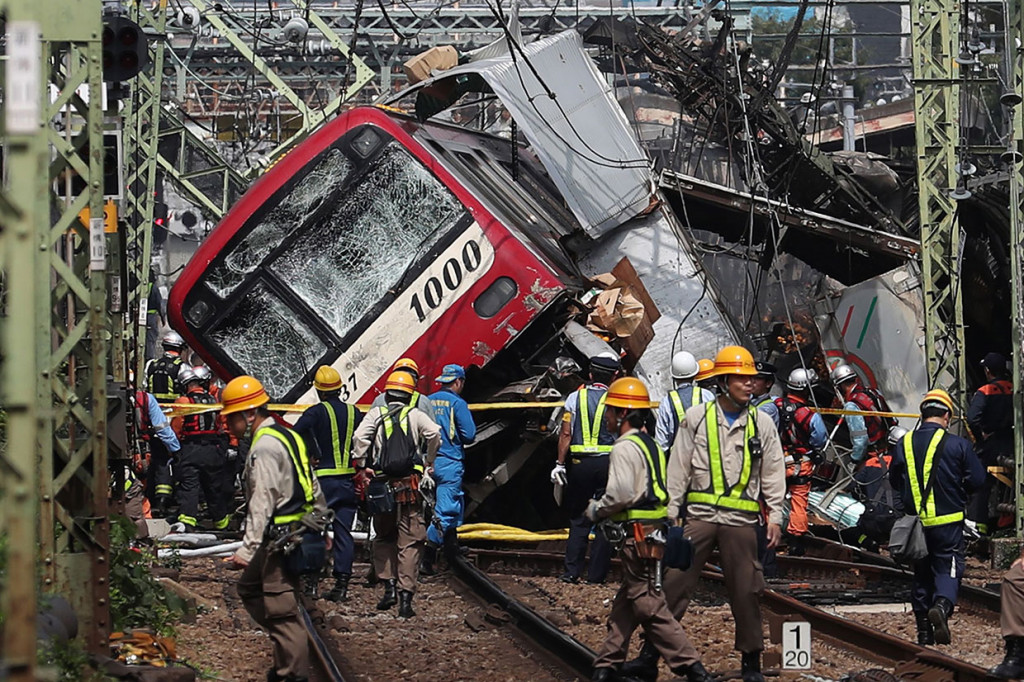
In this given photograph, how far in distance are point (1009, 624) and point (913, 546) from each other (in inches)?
45.8

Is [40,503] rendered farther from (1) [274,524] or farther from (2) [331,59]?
(2) [331,59]

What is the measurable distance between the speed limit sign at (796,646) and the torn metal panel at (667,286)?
7270mm

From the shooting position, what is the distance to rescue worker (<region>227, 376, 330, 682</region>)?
756 centimetres

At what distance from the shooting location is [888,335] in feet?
60.1

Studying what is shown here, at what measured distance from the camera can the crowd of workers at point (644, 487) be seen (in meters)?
7.73

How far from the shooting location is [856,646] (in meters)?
9.42

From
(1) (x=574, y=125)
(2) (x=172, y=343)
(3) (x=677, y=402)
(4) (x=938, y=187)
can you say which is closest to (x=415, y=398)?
(3) (x=677, y=402)

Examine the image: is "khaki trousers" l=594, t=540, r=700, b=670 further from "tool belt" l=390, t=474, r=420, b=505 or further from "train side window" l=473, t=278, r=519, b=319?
"train side window" l=473, t=278, r=519, b=319

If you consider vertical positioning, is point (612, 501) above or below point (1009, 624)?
above

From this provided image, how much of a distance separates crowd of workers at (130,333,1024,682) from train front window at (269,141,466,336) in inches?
68.7

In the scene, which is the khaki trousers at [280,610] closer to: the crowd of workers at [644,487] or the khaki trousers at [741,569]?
the crowd of workers at [644,487]

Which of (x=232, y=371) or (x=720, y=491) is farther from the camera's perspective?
(x=232, y=371)

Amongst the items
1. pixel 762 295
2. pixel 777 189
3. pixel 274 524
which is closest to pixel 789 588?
pixel 274 524

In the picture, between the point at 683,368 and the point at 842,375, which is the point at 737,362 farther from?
the point at 842,375
